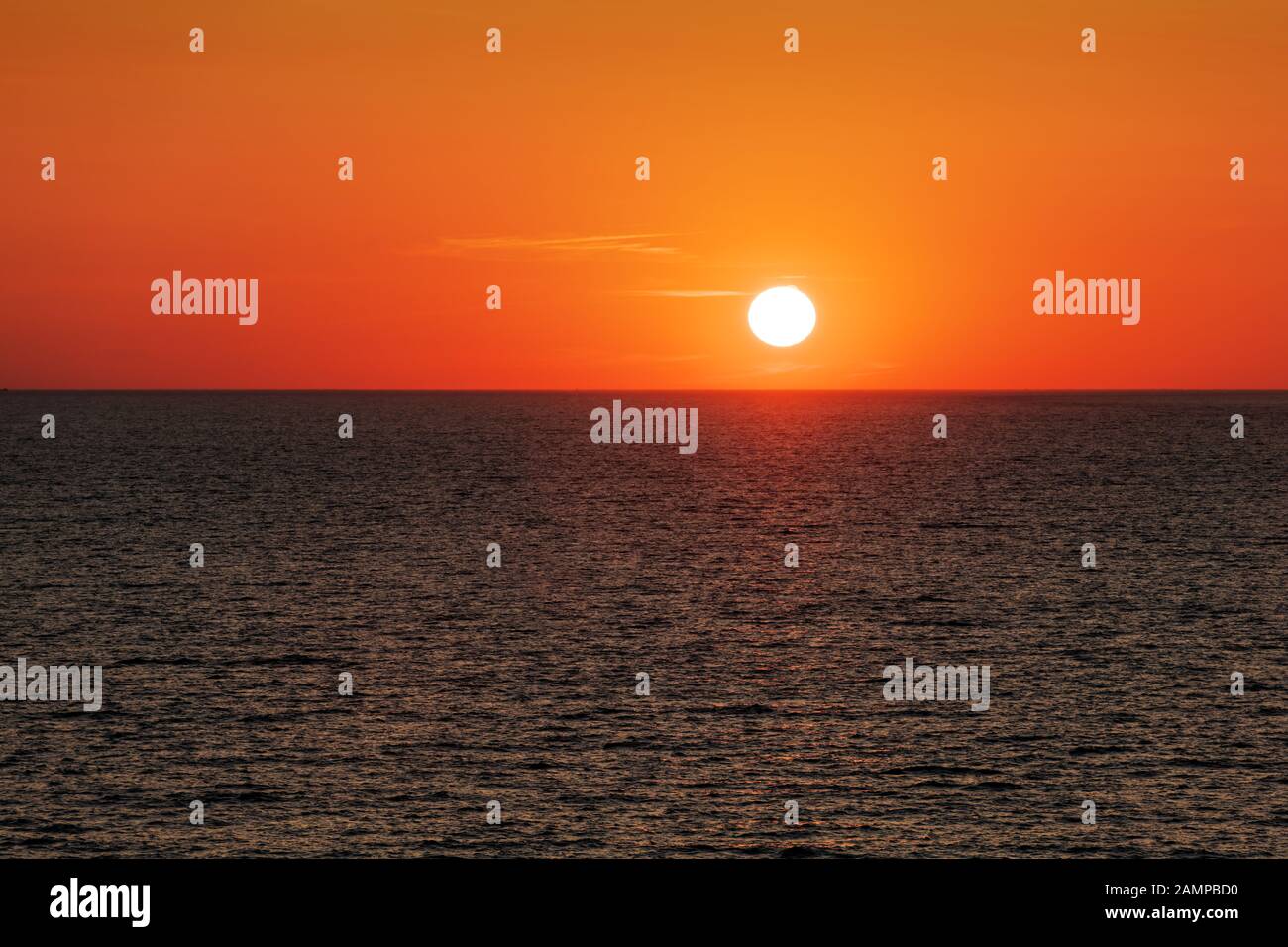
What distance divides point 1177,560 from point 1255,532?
20.9m

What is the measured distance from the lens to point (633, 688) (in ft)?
190

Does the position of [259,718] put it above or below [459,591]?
below

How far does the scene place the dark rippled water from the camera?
134ft

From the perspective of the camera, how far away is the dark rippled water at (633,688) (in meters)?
40.9

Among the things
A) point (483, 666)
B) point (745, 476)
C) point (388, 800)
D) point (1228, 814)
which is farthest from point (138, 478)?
point (1228, 814)

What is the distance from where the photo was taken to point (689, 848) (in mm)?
38969

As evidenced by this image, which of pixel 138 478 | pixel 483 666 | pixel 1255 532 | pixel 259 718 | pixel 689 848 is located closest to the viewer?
pixel 689 848
